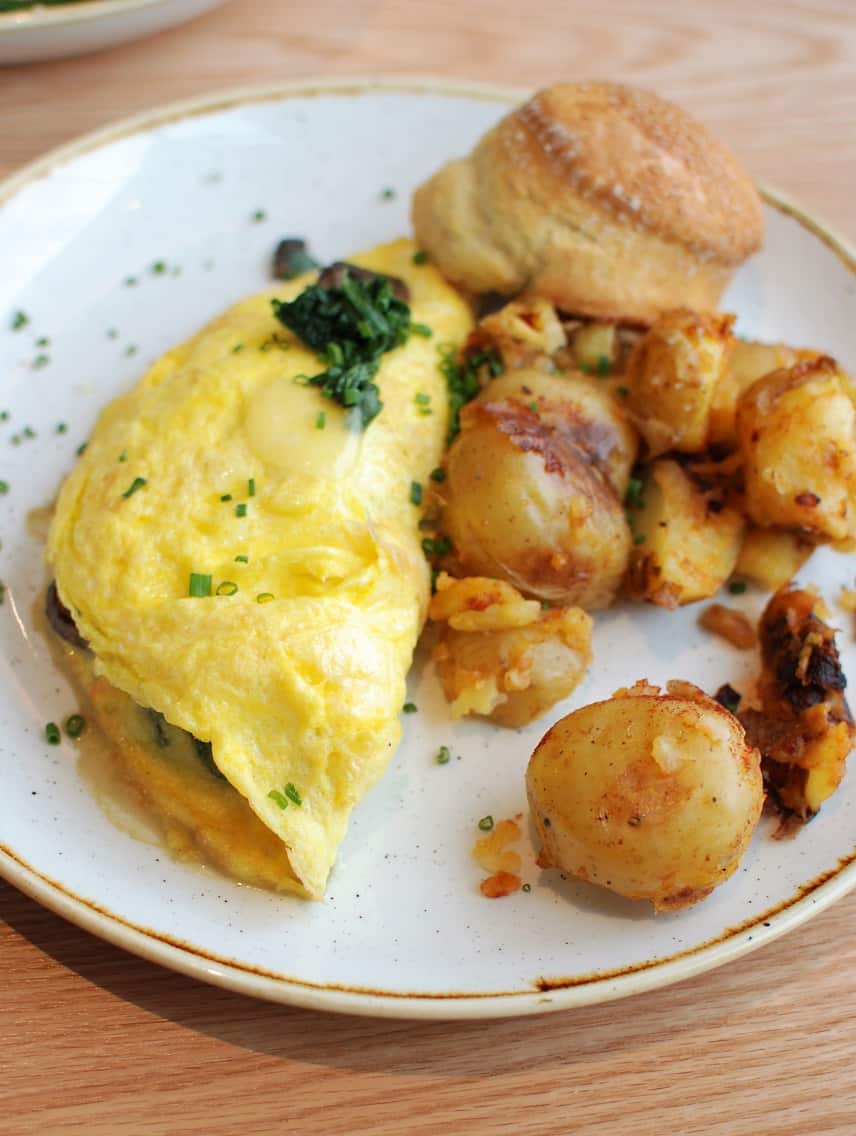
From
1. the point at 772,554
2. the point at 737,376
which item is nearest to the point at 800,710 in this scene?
the point at 772,554

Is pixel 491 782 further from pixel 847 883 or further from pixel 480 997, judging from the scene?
Result: pixel 847 883

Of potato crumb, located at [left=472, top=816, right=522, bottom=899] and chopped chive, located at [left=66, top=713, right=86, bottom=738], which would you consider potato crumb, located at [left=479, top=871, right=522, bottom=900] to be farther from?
chopped chive, located at [left=66, top=713, right=86, bottom=738]

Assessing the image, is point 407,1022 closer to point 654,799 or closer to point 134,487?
point 654,799

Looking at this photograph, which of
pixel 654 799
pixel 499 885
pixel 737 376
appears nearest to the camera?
pixel 654 799

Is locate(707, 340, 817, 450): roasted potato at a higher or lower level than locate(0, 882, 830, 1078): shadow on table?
higher

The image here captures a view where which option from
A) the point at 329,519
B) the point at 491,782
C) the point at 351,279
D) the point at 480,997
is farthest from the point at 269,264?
the point at 480,997

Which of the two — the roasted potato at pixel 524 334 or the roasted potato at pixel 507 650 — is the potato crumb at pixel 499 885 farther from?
the roasted potato at pixel 524 334

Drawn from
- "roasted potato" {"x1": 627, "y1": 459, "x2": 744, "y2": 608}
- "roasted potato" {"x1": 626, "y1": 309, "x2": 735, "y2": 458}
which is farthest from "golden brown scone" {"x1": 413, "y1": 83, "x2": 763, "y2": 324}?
"roasted potato" {"x1": 627, "y1": 459, "x2": 744, "y2": 608}
